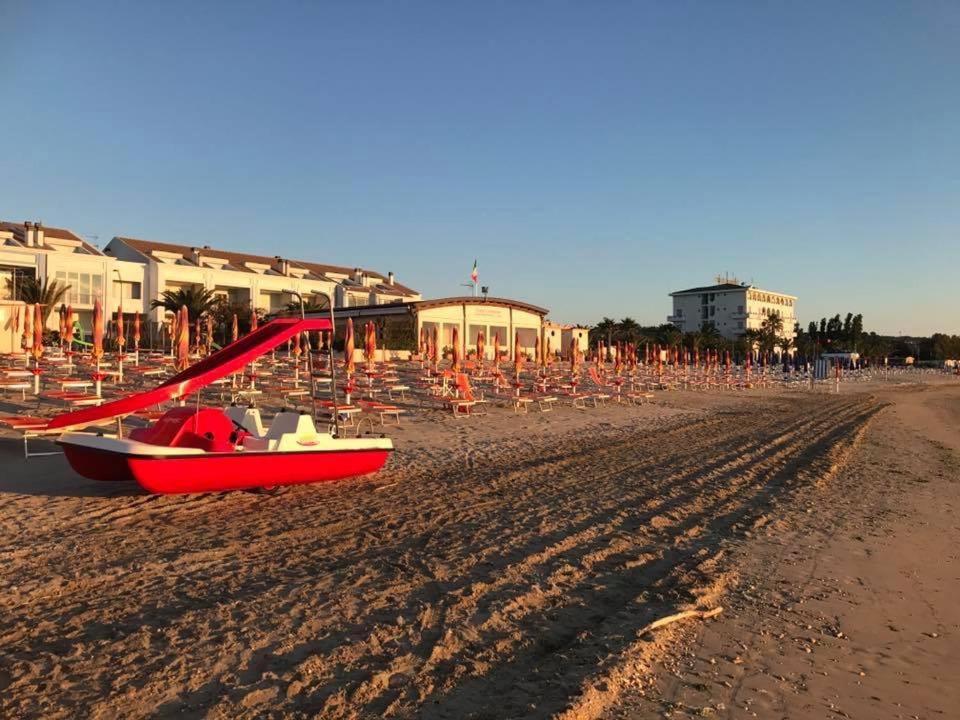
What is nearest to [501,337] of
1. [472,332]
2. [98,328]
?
[472,332]

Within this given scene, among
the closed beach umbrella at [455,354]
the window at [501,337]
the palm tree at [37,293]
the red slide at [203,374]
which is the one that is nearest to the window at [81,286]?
the palm tree at [37,293]

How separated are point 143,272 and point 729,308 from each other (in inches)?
3288

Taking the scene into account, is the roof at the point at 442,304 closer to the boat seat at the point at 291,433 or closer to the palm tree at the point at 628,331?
the palm tree at the point at 628,331

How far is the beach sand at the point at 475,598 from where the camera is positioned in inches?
142

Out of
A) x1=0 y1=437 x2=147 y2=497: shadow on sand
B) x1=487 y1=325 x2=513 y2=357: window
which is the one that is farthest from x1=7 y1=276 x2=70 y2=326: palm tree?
x1=0 y1=437 x2=147 y2=497: shadow on sand

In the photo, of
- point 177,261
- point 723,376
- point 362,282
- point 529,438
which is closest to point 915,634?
point 529,438

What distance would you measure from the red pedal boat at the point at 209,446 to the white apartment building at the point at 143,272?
82.3 feet

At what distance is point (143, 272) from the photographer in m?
43.1

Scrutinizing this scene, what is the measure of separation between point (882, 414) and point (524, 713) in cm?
2813

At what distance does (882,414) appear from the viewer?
87.7 feet

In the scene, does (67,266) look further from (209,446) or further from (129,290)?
(209,446)

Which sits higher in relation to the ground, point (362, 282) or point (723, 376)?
point (362, 282)

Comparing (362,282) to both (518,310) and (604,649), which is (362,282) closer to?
(518,310)

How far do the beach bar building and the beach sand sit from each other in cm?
2718
